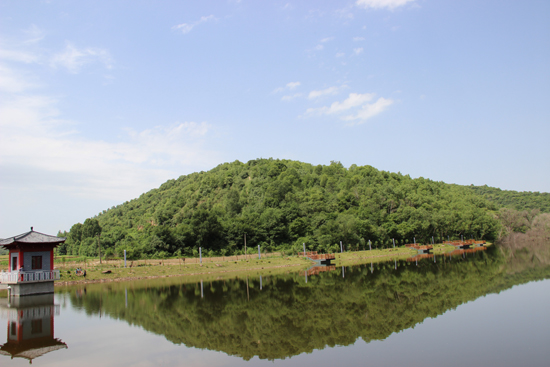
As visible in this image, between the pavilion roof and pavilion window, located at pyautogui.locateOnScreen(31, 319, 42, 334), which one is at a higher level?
the pavilion roof

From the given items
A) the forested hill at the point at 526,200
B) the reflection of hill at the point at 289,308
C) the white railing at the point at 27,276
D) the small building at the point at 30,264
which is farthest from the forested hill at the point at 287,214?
the forested hill at the point at 526,200

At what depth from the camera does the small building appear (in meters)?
31.5

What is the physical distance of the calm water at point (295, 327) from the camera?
1403 centimetres

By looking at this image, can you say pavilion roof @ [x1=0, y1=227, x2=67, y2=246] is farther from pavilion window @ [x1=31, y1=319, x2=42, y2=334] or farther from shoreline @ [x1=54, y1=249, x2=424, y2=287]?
pavilion window @ [x1=31, y1=319, x2=42, y2=334]

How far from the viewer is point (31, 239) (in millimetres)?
32375

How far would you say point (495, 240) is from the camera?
4697 inches

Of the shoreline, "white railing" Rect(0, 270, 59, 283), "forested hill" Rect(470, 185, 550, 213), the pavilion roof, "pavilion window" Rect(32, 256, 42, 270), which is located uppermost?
"forested hill" Rect(470, 185, 550, 213)

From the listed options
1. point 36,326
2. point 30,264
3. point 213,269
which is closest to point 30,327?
point 36,326

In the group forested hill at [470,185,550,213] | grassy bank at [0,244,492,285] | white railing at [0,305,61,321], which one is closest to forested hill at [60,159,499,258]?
grassy bank at [0,244,492,285]

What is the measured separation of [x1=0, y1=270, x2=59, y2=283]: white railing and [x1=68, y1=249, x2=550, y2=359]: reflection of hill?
3875mm

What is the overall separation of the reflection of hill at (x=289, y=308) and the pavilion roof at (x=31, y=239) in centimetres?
583

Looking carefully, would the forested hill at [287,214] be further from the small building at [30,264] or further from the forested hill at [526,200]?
the forested hill at [526,200]

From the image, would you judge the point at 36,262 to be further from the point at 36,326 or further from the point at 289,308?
the point at 289,308

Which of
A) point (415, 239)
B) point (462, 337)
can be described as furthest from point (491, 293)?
point (415, 239)
